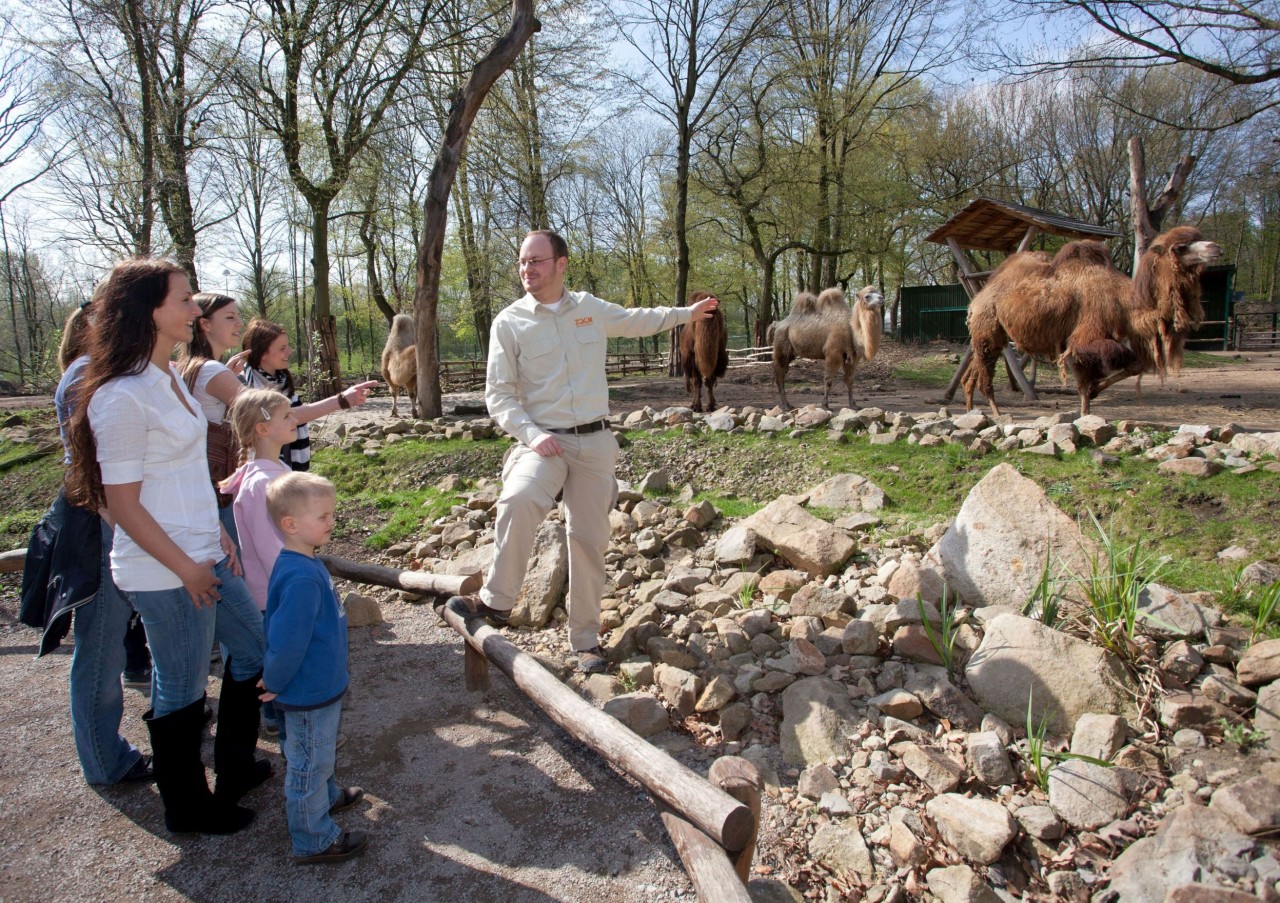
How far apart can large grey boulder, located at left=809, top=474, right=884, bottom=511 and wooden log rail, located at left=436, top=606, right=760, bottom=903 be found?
3.47 m

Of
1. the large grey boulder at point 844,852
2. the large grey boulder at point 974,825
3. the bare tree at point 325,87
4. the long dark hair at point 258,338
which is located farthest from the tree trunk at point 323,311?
the large grey boulder at point 974,825

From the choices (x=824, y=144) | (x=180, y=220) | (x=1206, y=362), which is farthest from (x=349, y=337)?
(x=1206, y=362)

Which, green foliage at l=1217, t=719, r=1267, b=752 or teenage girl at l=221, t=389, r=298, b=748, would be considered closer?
green foliage at l=1217, t=719, r=1267, b=752

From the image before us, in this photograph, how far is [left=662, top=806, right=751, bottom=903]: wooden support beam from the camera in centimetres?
192

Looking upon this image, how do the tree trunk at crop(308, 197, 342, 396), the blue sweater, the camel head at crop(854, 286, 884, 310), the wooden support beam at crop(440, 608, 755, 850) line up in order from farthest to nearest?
the tree trunk at crop(308, 197, 342, 396), the camel head at crop(854, 286, 884, 310), the blue sweater, the wooden support beam at crop(440, 608, 755, 850)

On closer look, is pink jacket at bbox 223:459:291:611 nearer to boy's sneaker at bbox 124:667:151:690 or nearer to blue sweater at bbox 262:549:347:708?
blue sweater at bbox 262:549:347:708

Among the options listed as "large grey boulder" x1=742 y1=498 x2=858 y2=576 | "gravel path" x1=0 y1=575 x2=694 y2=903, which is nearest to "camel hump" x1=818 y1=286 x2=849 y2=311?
"large grey boulder" x1=742 y1=498 x2=858 y2=576

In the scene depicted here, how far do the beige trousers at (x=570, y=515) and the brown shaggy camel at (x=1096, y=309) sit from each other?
603 centimetres

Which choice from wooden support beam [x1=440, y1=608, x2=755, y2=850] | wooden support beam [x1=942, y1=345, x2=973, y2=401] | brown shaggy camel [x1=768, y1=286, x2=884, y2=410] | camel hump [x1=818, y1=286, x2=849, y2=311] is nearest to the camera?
wooden support beam [x1=440, y1=608, x2=755, y2=850]

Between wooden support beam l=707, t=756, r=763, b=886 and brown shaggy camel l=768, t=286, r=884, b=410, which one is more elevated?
brown shaggy camel l=768, t=286, r=884, b=410

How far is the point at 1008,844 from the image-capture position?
2488 millimetres

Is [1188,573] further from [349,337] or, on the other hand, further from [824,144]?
[349,337]

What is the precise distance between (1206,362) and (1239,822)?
19005 millimetres

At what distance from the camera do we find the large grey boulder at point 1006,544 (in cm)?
374
